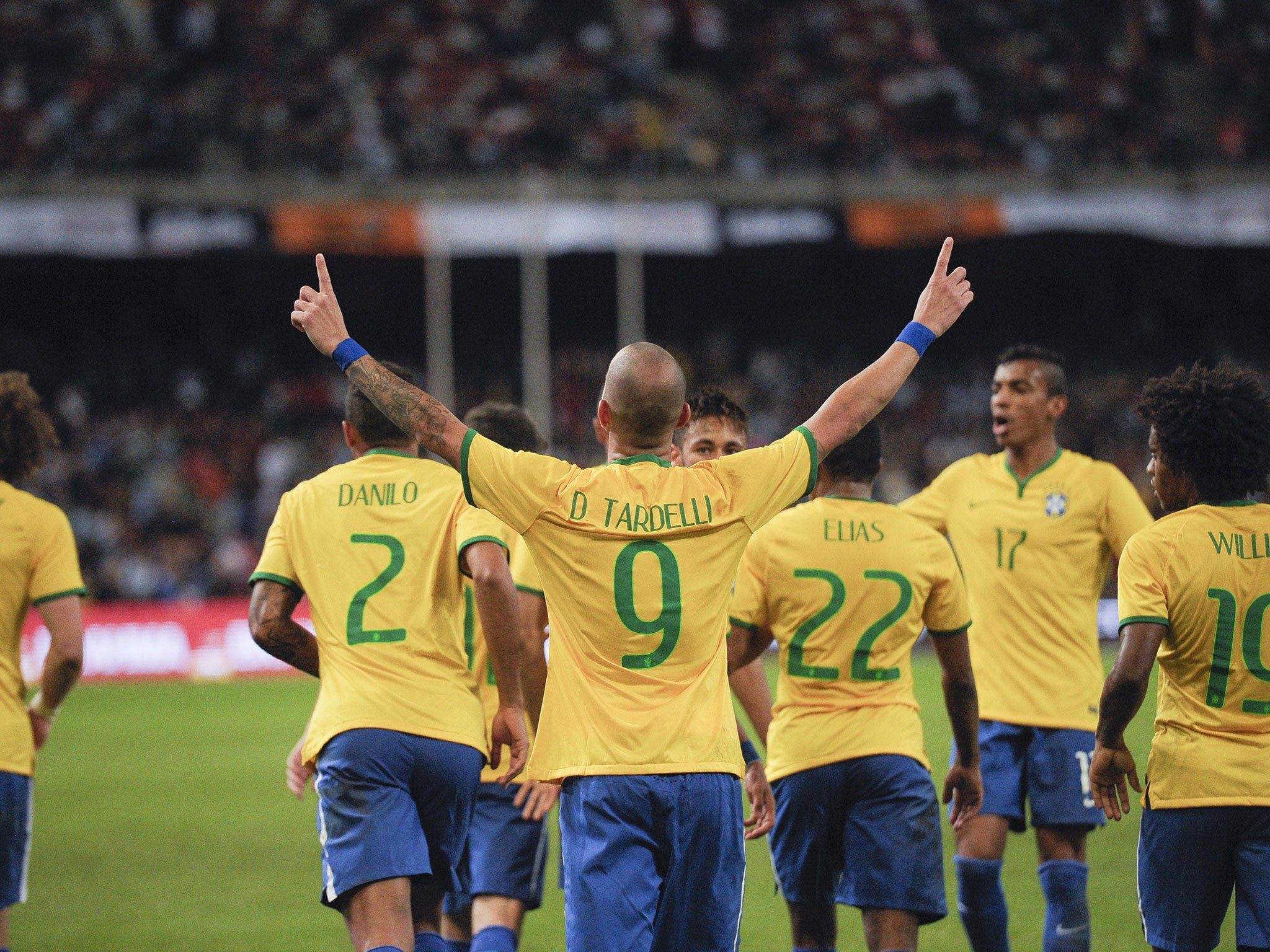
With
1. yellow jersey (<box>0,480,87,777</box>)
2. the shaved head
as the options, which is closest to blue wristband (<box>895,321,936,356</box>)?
the shaved head

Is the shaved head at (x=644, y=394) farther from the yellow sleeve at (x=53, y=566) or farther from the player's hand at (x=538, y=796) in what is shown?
the yellow sleeve at (x=53, y=566)

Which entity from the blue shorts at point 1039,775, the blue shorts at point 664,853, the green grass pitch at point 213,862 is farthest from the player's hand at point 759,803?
the green grass pitch at point 213,862

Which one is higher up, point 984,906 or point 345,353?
point 345,353

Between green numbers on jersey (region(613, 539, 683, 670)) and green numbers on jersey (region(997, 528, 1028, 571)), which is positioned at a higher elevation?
green numbers on jersey (region(997, 528, 1028, 571))

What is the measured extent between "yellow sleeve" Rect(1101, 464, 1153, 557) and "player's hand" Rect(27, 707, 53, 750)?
426 cm

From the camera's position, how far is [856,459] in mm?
4859

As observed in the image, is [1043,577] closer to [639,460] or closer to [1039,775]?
[1039,775]

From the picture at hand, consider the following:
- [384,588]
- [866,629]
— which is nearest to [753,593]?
[866,629]

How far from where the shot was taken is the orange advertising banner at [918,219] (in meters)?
25.9

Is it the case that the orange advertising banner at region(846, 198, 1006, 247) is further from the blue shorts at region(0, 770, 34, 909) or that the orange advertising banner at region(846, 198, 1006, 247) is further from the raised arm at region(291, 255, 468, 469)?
the raised arm at region(291, 255, 468, 469)

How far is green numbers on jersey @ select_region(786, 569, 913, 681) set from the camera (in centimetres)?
466

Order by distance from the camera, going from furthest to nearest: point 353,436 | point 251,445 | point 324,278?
point 251,445 → point 353,436 → point 324,278

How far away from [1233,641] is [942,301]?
1306mm

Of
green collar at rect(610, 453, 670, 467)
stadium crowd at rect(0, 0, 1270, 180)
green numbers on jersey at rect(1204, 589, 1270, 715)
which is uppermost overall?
stadium crowd at rect(0, 0, 1270, 180)
